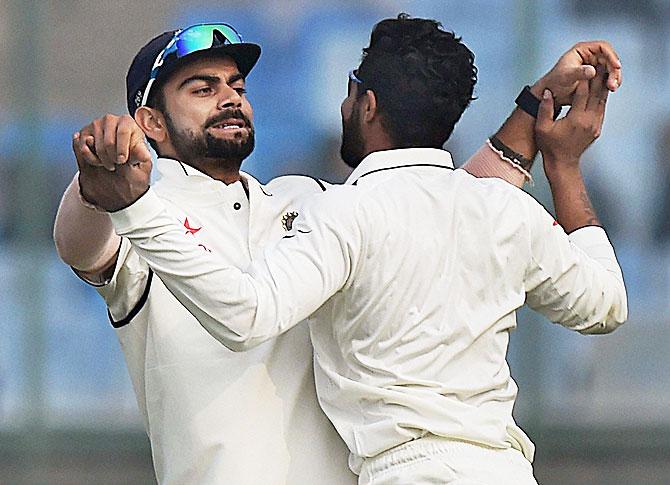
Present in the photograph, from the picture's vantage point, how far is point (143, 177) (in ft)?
9.48

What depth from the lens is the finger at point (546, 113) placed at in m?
3.53

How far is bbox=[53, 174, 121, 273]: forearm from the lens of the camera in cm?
322

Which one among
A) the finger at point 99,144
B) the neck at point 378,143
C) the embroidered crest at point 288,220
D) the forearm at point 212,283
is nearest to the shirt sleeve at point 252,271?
the forearm at point 212,283

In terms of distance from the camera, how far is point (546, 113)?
11.6 feet

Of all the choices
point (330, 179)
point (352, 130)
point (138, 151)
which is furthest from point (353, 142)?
point (330, 179)

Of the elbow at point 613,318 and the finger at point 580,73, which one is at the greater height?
the finger at point 580,73

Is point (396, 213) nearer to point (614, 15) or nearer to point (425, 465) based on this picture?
point (425, 465)

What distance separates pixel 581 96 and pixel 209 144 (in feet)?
2.45

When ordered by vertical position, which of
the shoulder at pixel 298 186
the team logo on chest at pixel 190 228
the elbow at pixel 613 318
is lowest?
the elbow at pixel 613 318

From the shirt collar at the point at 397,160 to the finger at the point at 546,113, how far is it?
314 millimetres

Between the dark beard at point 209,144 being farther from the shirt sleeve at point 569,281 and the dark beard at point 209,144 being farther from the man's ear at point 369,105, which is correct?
the shirt sleeve at point 569,281

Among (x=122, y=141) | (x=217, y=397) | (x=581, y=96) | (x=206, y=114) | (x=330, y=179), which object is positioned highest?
(x=122, y=141)

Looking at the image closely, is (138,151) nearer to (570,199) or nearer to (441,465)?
(441,465)

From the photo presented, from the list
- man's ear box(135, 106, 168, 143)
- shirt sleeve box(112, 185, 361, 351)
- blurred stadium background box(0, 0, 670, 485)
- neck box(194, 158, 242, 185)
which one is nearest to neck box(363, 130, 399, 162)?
shirt sleeve box(112, 185, 361, 351)
